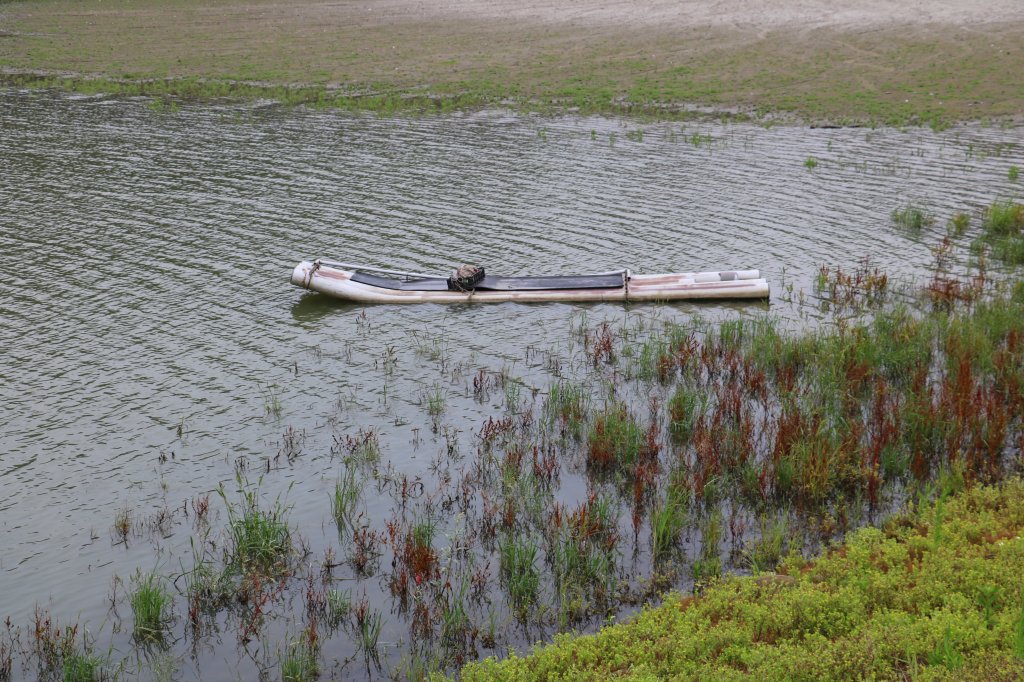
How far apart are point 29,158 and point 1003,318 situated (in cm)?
3176

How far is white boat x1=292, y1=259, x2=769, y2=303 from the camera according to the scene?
22.1 metres

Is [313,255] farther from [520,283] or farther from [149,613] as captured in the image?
[149,613]

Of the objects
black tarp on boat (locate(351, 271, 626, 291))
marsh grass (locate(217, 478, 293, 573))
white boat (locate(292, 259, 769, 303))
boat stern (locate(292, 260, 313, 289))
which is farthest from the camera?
boat stern (locate(292, 260, 313, 289))

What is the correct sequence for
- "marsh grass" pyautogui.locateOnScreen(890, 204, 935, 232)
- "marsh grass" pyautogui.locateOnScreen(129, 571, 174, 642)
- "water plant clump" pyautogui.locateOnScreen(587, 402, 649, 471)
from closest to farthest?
A: "marsh grass" pyautogui.locateOnScreen(129, 571, 174, 642) < "water plant clump" pyautogui.locateOnScreen(587, 402, 649, 471) < "marsh grass" pyautogui.locateOnScreen(890, 204, 935, 232)

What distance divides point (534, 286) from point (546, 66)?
3232 cm

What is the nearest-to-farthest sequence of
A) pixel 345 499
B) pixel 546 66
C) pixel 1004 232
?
pixel 345 499 < pixel 1004 232 < pixel 546 66

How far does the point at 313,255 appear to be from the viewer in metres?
26.0

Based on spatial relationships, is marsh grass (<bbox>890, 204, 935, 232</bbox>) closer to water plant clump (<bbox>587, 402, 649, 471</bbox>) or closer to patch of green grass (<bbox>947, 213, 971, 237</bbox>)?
patch of green grass (<bbox>947, 213, 971, 237</bbox>)

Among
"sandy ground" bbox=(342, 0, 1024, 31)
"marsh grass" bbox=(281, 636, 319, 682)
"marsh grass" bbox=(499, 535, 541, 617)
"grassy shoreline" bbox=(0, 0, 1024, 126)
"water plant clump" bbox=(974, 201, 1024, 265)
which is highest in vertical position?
"sandy ground" bbox=(342, 0, 1024, 31)

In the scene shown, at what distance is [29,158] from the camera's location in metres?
35.5

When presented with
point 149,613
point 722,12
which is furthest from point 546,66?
point 149,613

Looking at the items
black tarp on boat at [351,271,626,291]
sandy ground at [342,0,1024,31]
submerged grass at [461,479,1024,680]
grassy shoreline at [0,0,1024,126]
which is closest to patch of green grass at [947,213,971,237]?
black tarp on boat at [351,271,626,291]

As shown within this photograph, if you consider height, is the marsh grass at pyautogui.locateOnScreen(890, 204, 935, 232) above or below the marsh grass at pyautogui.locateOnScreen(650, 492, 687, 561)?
above

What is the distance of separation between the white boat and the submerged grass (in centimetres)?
1078
